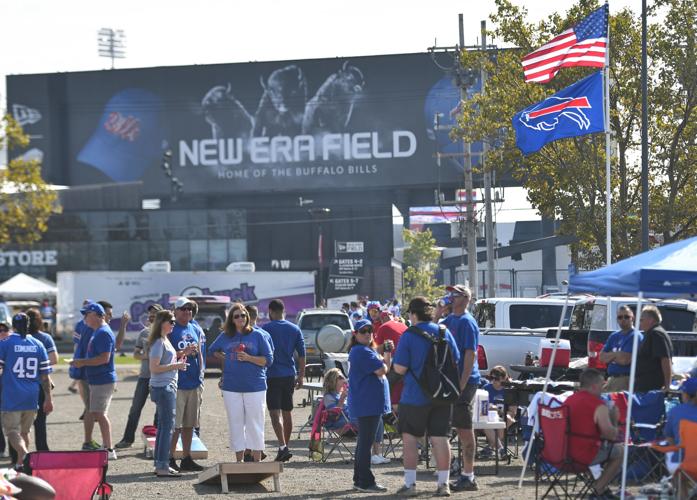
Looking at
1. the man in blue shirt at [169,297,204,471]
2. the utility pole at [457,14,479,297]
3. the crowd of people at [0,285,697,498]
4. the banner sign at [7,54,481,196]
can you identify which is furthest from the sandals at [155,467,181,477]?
the banner sign at [7,54,481,196]

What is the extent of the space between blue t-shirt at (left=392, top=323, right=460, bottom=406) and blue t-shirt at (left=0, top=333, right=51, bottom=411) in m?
4.60

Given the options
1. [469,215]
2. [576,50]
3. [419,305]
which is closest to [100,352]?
[419,305]

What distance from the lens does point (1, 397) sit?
14.1m

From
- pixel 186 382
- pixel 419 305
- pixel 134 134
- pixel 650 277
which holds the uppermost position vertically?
pixel 134 134

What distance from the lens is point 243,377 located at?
1303 centimetres

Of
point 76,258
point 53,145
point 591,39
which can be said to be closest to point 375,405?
point 591,39

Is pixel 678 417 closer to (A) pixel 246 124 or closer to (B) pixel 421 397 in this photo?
(B) pixel 421 397

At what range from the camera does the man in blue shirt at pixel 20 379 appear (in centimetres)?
1400

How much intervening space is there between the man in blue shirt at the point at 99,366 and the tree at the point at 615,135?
1661 centimetres

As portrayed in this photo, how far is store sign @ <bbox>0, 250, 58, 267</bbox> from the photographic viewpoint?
8106 cm

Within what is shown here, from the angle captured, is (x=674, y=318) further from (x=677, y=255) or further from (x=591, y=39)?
(x=677, y=255)

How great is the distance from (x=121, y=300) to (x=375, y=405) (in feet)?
126

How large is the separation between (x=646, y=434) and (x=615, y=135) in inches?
730

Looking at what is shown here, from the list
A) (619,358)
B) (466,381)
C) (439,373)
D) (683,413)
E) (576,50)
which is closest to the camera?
(683,413)
